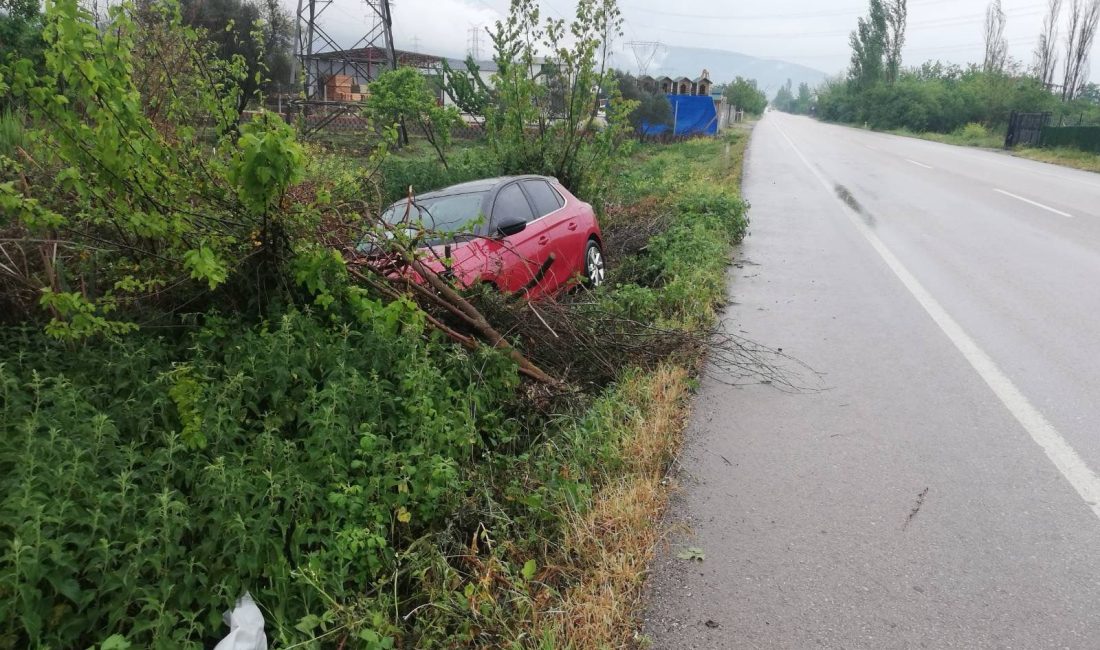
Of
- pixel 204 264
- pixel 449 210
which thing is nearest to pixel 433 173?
pixel 449 210

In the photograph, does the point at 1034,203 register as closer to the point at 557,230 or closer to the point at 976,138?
the point at 557,230

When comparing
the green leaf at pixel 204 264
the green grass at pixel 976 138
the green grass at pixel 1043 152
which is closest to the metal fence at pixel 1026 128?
the green grass at pixel 1043 152

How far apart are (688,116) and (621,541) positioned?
3683cm

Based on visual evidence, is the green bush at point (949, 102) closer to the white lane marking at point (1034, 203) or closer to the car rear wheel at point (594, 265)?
the white lane marking at point (1034, 203)

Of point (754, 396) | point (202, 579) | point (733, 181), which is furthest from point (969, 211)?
point (202, 579)

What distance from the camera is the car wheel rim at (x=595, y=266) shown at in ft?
27.6

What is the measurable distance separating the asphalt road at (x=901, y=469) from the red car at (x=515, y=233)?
1.76m

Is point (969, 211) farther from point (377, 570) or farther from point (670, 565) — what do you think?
point (377, 570)

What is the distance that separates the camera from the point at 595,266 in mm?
8594

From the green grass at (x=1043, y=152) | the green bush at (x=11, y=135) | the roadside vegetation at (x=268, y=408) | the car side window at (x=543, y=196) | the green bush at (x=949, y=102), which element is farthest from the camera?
the green bush at (x=949, y=102)

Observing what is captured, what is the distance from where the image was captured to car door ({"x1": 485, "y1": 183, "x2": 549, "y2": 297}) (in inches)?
242

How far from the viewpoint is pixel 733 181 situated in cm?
1755

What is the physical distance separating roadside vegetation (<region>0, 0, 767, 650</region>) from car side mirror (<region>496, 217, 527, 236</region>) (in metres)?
1.21

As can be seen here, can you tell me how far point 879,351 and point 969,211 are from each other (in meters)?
8.45
